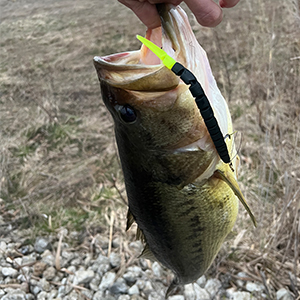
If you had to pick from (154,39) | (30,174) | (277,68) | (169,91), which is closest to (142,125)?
(169,91)

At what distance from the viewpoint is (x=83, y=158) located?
462cm

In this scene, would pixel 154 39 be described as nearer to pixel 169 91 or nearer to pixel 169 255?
pixel 169 91

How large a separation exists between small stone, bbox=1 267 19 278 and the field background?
51 centimetres

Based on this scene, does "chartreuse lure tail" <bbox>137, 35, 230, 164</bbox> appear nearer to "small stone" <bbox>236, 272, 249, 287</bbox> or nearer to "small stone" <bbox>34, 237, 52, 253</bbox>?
"small stone" <bbox>236, 272, 249, 287</bbox>

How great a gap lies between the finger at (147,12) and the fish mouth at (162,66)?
0.06m

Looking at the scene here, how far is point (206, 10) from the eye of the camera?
4.23 feet

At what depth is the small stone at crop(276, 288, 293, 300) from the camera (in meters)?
2.66

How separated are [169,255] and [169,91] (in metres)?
0.92

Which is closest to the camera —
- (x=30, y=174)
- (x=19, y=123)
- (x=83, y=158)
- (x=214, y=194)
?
(x=214, y=194)

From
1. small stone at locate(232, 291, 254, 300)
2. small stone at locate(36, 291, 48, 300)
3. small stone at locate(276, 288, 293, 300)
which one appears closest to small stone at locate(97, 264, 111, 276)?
small stone at locate(36, 291, 48, 300)

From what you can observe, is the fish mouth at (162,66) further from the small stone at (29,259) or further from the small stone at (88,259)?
the small stone at (29,259)

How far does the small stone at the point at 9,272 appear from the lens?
10.1 feet

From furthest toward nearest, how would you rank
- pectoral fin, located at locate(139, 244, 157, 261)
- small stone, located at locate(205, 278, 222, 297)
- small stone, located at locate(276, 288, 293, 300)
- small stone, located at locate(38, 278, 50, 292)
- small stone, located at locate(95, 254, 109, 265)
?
small stone, located at locate(95, 254, 109, 265)
small stone, located at locate(38, 278, 50, 292)
small stone, located at locate(205, 278, 222, 297)
small stone, located at locate(276, 288, 293, 300)
pectoral fin, located at locate(139, 244, 157, 261)

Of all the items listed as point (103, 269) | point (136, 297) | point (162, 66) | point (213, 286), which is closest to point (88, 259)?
point (103, 269)
